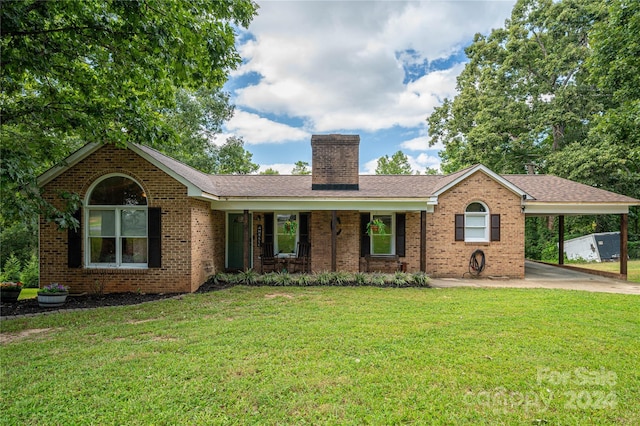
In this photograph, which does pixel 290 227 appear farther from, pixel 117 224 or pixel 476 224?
pixel 476 224

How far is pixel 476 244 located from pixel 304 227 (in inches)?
248

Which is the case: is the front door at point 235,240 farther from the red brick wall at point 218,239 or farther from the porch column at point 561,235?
the porch column at point 561,235

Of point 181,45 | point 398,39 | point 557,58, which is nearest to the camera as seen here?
point 181,45

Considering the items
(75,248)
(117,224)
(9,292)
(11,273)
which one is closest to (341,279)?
(117,224)

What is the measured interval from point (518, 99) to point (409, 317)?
2217cm

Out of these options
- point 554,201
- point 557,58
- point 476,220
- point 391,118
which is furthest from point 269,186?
point 557,58

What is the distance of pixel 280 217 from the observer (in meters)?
11.6

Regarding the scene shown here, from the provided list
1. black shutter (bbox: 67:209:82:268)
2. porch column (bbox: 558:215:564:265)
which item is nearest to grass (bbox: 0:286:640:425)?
black shutter (bbox: 67:209:82:268)

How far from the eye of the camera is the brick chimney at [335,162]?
11805 millimetres

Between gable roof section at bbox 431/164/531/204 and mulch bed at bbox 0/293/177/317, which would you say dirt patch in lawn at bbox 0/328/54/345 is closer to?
mulch bed at bbox 0/293/177/317

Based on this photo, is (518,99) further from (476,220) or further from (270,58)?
(270,58)

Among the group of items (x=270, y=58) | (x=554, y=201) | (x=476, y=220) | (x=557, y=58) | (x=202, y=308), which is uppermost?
(x=557, y=58)

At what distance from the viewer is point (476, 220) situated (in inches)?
434

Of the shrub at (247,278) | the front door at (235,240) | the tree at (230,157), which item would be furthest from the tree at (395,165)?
the shrub at (247,278)
